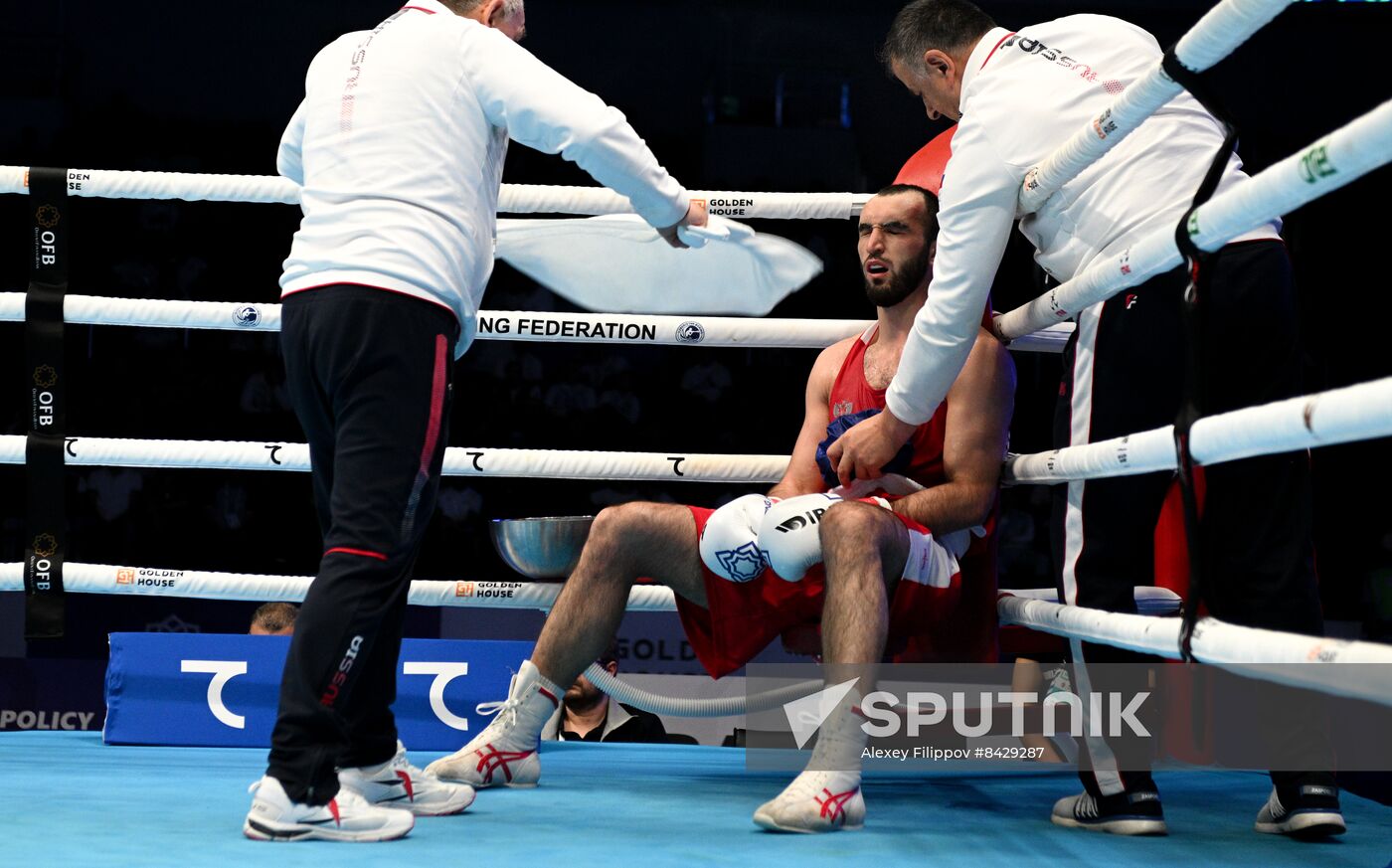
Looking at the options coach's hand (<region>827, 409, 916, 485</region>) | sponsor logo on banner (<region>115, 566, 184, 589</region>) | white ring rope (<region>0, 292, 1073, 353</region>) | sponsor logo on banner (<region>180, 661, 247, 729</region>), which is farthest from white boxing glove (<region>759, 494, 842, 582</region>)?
sponsor logo on banner (<region>115, 566, 184, 589</region>)

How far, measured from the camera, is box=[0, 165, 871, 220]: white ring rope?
8.64ft

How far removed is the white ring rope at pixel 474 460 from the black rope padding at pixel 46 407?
42 millimetres

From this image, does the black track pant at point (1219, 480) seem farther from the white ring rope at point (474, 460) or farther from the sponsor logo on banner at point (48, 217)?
the sponsor logo on banner at point (48, 217)

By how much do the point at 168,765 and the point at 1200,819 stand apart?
1.75 metres

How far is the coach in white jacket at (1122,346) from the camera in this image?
5.90 feet

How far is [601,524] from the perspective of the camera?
2.26 m

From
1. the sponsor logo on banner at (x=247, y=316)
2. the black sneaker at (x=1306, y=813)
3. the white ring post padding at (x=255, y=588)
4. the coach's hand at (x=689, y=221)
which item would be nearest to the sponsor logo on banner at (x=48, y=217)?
the sponsor logo on banner at (x=247, y=316)

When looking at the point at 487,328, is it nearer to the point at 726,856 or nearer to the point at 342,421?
the point at 342,421

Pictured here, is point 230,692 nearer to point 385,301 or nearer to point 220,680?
point 220,680

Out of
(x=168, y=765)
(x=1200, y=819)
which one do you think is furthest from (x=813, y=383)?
(x=168, y=765)

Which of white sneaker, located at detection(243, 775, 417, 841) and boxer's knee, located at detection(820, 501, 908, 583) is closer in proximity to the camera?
white sneaker, located at detection(243, 775, 417, 841)

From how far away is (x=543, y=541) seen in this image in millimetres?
2420

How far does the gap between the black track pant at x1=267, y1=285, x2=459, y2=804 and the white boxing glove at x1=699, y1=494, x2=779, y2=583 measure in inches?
20.9

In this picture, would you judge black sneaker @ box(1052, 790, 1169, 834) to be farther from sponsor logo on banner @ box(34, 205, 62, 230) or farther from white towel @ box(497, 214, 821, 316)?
sponsor logo on banner @ box(34, 205, 62, 230)
